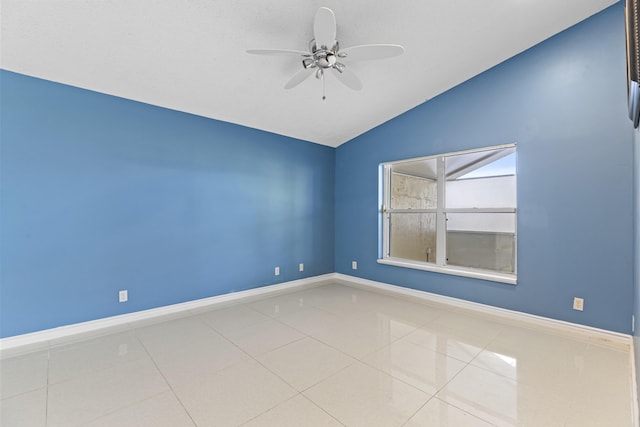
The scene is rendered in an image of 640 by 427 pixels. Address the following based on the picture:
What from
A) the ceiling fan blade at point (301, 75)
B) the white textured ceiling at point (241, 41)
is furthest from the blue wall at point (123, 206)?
the ceiling fan blade at point (301, 75)

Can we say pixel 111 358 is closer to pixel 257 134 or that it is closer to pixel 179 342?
pixel 179 342

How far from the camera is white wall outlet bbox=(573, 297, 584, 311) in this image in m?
2.62

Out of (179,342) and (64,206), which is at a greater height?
(64,206)

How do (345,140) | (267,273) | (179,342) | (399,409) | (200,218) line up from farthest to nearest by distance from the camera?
(345,140) < (267,273) < (200,218) < (179,342) < (399,409)

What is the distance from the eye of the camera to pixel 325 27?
1.90 meters

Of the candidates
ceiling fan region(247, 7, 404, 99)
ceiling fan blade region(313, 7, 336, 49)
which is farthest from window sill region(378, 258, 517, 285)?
ceiling fan blade region(313, 7, 336, 49)

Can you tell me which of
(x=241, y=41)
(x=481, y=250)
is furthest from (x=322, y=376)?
(x=481, y=250)

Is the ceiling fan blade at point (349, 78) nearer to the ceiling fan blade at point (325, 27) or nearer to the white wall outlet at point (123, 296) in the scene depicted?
the ceiling fan blade at point (325, 27)

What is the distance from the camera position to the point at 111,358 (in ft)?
7.29

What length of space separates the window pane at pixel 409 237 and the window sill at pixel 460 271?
0.27 meters

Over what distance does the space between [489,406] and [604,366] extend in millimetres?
1241

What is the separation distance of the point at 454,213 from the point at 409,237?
3.20ft

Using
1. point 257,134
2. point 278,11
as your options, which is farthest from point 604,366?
point 257,134

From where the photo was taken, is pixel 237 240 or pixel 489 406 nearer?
pixel 489 406
